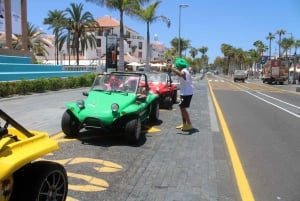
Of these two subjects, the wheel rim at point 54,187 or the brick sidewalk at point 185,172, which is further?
the brick sidewalk at point 185,172

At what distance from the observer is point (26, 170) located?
421 cm

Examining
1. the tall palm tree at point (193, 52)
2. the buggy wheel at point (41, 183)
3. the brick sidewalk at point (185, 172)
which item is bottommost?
the brick sidewalk at point (185, 172)

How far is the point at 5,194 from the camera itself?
389 centimetres

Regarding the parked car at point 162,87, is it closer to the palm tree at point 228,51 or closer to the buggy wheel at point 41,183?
the buggy wheel at point 41,183

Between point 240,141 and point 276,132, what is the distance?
6.24ft

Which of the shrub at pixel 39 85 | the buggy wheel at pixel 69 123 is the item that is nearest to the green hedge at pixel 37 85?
the shrub at pixel 39 85

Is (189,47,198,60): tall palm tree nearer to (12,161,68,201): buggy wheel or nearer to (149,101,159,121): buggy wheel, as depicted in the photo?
(149,101,159,121): buggy wheel

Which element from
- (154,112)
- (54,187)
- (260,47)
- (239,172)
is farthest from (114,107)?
(260,47)

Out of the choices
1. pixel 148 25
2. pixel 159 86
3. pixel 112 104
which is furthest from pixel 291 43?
pixel 112 104

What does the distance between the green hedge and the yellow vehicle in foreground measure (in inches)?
528

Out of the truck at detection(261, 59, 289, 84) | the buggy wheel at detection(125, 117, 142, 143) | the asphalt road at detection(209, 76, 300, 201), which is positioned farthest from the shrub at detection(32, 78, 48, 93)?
the truck at detection(261, 59, 289, 84)

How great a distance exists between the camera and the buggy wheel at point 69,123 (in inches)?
366

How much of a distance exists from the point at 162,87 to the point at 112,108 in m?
7.29

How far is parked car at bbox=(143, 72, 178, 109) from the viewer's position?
15.8 metres
